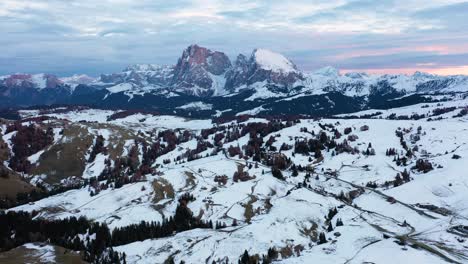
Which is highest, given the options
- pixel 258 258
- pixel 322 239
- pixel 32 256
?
pixel 32 256

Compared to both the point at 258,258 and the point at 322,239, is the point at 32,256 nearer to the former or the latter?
the point at 258,258

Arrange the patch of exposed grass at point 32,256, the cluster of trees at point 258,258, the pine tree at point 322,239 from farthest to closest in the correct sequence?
the pine tree at point 322,239, the cluster of trees at point 258,258, the patch of exposed grass at point 32,256

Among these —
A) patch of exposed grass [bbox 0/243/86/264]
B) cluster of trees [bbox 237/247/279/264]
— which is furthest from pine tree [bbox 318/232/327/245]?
patch of exposed grass [bbox 0/243/86/264]

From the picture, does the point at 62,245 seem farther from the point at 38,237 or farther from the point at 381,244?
the point at 381,244

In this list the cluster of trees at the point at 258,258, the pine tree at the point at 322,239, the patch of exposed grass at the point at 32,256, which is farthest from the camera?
the pine tree at the point at 322,239

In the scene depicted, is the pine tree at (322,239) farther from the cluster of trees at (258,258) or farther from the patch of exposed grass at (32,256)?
the patch of exposed grass at (32,256)

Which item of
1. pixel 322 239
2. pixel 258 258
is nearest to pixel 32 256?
pixel 258 258

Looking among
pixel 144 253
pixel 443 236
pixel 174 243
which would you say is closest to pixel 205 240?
pixel 174 243

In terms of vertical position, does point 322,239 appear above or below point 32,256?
below

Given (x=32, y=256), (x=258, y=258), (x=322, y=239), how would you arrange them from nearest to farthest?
(x=32, y=256) → (x=258, y=258) → (x=322, y=239)

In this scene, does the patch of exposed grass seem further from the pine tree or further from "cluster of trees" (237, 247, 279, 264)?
the pine tree

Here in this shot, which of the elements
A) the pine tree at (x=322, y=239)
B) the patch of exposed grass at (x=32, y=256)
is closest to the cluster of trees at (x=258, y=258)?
the pine tree at (x=322, y=239)
